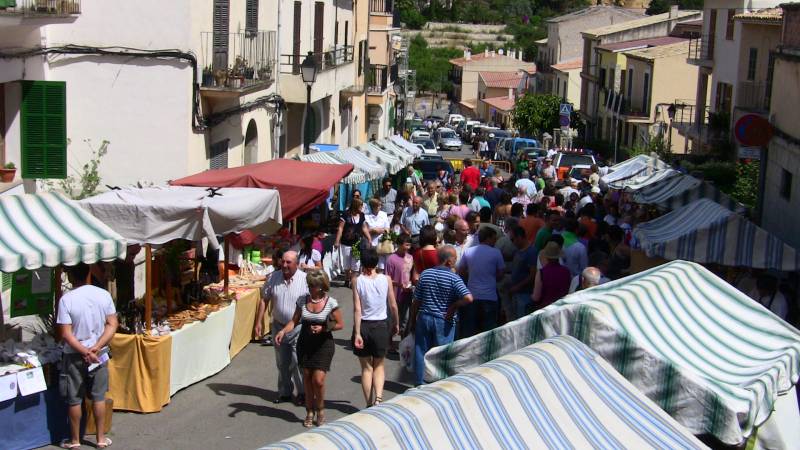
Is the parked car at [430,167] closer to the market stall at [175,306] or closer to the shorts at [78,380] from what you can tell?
the market stall at [175,306]

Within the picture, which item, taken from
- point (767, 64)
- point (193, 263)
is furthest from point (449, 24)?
point (193, 263)

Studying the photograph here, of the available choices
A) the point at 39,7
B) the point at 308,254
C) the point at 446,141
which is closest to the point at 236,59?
the point at 39,7

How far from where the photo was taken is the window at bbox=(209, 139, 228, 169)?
20312 millimetres

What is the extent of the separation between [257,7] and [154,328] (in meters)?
12.7

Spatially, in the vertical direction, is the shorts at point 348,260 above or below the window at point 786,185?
below

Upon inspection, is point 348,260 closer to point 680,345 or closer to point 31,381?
point 31,381

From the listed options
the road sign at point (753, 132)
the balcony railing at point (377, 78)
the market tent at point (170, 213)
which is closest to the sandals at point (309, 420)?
the market tent at point (170, 213)

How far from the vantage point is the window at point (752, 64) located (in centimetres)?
3509

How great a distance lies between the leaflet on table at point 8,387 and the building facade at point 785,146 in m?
10.8

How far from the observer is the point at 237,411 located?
10.9 metres

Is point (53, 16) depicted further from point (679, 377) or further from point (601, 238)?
point (679, 377)

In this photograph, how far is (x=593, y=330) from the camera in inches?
257

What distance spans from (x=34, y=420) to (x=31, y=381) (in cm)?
40

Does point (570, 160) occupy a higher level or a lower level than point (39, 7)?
lower
